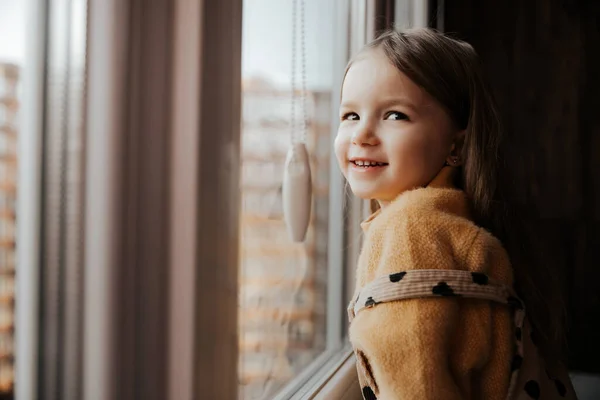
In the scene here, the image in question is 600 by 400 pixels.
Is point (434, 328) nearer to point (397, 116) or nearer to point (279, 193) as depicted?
point (397, 116)

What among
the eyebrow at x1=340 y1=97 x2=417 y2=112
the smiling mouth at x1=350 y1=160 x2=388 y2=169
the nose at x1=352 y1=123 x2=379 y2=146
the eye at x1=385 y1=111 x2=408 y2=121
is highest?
the eyebrow at x1=340 y1=97 x2=417 y2=112

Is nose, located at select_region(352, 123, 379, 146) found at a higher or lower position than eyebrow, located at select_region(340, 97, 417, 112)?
lower

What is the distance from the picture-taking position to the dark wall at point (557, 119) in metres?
1.99

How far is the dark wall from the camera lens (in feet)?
6.53

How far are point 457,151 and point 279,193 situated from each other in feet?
1.28

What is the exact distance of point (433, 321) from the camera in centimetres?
54

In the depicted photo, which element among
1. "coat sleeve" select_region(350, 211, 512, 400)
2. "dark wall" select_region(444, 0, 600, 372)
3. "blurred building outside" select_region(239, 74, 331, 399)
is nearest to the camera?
"coat sleeve" select_region(350, 211, 512, 400)

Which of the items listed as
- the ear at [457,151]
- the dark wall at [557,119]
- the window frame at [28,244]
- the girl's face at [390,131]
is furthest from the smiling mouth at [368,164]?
the dark wall at [557,119]

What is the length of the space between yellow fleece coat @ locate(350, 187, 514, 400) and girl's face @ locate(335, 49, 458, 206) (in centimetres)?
6

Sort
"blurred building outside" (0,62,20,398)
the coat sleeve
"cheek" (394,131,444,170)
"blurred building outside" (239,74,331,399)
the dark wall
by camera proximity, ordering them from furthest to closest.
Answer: the dark wall, "blurred building outside" (239,74,331,399), "cheek" (394,131,444,170), the coat sleeve, "blurred building outside" (0,62,20,398)

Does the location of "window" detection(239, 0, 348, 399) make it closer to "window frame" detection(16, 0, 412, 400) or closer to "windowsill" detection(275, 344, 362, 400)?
"windowsill" detection(275, 344, 362, 400)

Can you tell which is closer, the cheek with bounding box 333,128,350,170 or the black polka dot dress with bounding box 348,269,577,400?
the black polka dot dress with bounding box 348,269,577,400

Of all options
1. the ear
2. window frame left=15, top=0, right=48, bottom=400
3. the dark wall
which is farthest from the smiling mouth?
the dark wall

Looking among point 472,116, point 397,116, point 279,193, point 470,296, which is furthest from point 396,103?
point 279,193
